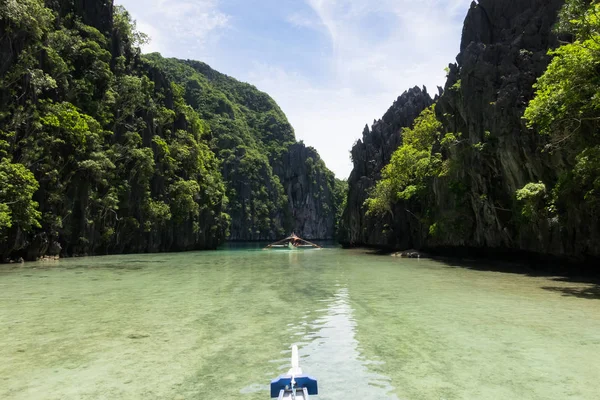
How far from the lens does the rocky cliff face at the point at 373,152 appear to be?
57.3 metres

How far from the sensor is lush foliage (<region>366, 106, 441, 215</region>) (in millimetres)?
37156

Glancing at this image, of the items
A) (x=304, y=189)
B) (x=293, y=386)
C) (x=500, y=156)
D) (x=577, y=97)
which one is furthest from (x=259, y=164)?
(x=293, y=386)

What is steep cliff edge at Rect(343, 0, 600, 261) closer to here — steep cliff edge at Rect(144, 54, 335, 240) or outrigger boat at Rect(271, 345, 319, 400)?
outrigger boat at Rect(271, 345, 319, 400)

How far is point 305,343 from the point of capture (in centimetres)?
714

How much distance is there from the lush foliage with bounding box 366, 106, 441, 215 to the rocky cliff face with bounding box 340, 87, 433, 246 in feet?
26.6

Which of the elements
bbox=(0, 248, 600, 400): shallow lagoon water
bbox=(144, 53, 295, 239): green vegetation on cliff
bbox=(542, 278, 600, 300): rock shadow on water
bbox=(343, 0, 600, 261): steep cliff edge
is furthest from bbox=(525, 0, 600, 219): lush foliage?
bbox=(144, 53, 295, 239): green vegetation on cliff

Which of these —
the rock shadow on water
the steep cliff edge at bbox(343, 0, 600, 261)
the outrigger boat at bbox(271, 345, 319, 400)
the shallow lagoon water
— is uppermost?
the steep cliff edge at bbox(343, 0, 600, 261)

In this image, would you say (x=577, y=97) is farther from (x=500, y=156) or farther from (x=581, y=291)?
(x=500, y=156)

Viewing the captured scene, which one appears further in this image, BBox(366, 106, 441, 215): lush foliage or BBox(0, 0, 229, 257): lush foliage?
BBox(366, 106, 441, 215): lush foliage

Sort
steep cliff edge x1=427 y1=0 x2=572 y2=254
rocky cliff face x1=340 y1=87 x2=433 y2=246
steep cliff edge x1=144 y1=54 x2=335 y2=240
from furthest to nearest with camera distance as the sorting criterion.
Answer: steep cliff edge x1=144 y1=54 x2=335 y2=240 → rocky cliff face x1=340 y1=87 x2=433 y2=246 → steep cliff edge x1=427 y1=0 x2=572 y2=254

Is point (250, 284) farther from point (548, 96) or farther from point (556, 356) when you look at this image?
point (548, 96)

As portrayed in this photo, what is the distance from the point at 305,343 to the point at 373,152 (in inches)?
2235

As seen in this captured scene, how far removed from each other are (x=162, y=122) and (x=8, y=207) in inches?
1104

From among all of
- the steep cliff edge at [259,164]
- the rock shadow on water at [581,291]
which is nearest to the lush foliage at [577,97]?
the rock shadow on water at [581,291]
